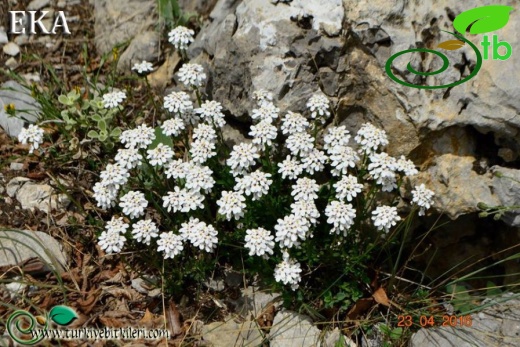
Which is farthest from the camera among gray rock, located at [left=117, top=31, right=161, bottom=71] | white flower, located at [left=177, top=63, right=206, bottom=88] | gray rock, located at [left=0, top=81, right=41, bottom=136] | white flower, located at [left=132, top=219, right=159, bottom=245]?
gray rock, located at [left=117, top=31, right=161, bottom=71]

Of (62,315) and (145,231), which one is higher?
(145,231)

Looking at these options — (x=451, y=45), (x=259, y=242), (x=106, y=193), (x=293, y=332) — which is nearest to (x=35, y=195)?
(x=106, y=193)

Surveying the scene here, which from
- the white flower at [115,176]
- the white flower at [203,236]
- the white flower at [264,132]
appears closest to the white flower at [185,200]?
the white flower at [203,236]

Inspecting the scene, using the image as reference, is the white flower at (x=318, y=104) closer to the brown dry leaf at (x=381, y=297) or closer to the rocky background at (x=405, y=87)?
the rocky background at (x=405, y=87)

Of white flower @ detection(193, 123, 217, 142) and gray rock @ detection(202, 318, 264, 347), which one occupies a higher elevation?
white flower @ detection(193, 123, 217, 142)

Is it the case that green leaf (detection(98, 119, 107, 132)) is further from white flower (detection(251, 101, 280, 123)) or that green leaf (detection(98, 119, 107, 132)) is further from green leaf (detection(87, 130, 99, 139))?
white flower (detection(251, 101, 280, 123))

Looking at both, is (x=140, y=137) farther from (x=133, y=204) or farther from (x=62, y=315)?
(x=62, y=315)

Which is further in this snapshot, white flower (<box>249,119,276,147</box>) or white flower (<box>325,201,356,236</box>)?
white flower (<box>249,119,276,147</box>)

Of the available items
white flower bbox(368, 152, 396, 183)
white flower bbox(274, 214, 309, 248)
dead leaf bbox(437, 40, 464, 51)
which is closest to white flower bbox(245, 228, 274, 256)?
white flower bbox(274, 214, 309, 248)
